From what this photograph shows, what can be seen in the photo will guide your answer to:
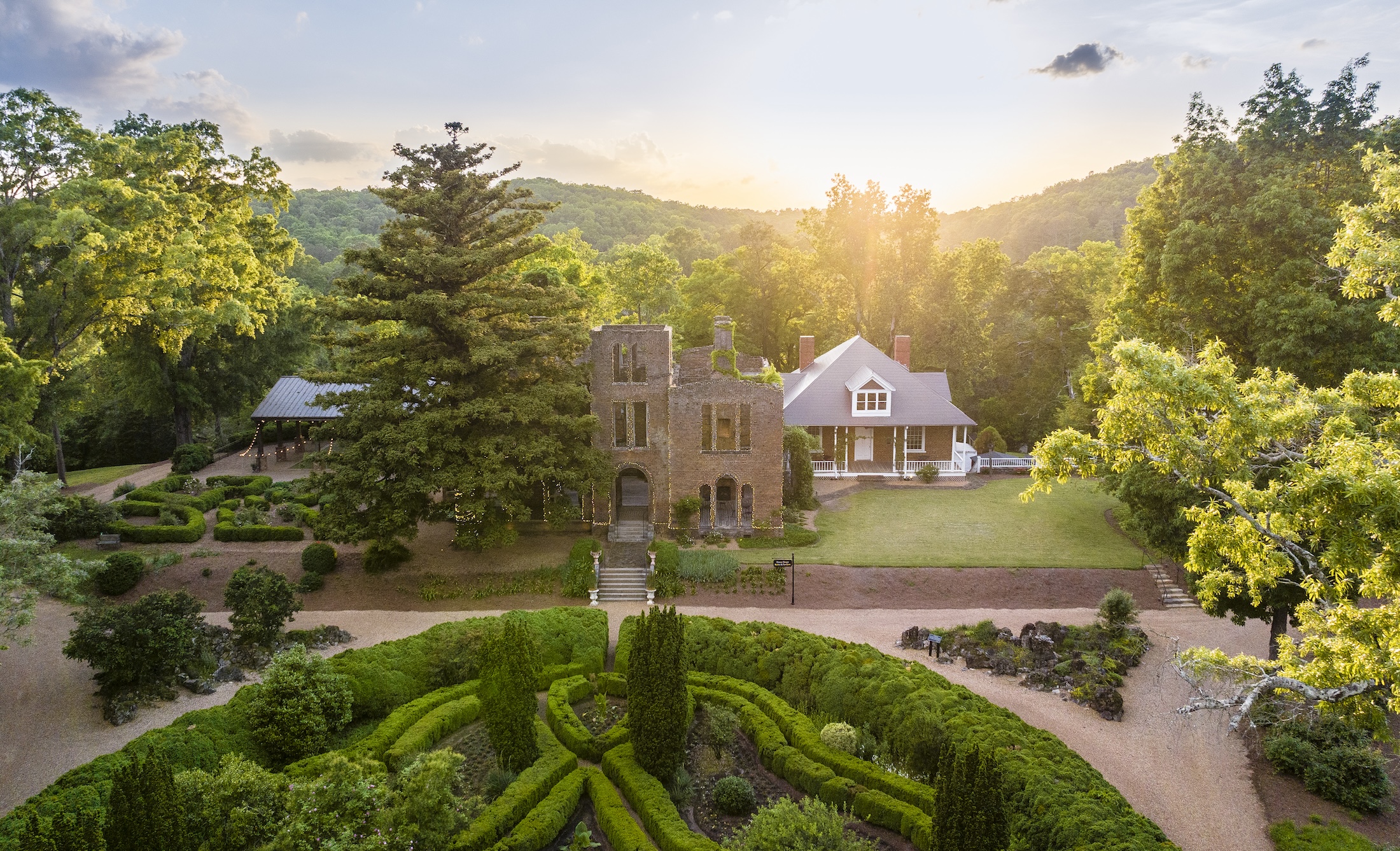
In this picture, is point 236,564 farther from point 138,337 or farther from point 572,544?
point 138,337

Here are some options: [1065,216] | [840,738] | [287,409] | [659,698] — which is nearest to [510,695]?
[659,698]

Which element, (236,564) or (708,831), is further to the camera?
(236,564)

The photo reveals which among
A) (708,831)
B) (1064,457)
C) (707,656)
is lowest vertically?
(708,831)

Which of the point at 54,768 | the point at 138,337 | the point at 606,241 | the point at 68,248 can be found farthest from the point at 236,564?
the point at 606,241

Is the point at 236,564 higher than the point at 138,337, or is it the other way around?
the point at 138,337

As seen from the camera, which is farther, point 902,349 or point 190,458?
point 902,349

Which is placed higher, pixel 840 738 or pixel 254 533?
pixel 254 533

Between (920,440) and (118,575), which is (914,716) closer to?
(118,575)
